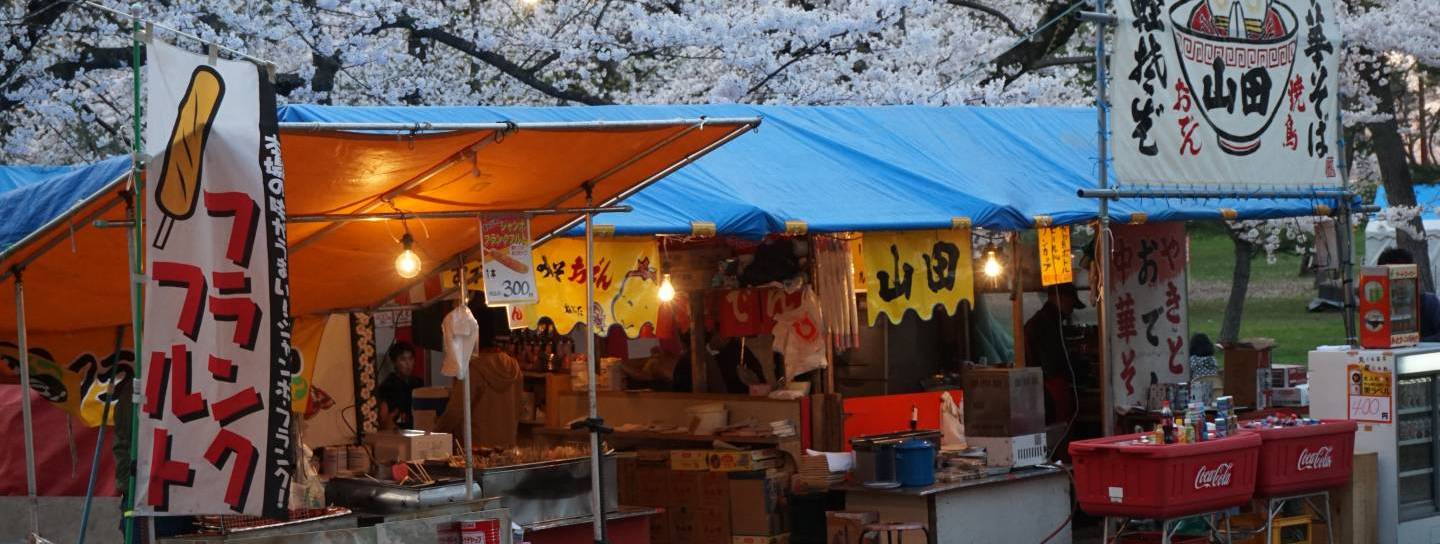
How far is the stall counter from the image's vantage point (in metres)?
11.3

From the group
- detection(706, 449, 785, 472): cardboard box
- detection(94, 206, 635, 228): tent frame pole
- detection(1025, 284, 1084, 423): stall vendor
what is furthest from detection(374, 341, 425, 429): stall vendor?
detection(1025, 284, 1084, 423): stall vendor

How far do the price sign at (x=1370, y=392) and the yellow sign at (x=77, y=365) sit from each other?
8172 millimetres

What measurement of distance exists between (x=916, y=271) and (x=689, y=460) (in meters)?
2.27

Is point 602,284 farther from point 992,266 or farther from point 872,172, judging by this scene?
point 992,266

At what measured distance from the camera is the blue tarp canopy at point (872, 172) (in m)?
10.6

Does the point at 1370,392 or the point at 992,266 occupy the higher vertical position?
the point at 992,266

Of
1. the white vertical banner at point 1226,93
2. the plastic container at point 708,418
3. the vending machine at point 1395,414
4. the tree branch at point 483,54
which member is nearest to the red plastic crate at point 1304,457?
the vending machine at point 1395,414

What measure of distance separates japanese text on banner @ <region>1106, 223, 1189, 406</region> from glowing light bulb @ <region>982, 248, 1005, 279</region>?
3.77 ft

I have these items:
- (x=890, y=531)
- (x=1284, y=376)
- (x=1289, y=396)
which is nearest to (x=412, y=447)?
(x=890, y=531)

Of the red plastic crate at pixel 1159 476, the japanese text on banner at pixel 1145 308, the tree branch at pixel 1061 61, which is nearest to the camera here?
the red plastic crate at pixel 1159 476

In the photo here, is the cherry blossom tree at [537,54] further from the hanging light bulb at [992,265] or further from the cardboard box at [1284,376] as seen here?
the cardboard box at [1284,376]

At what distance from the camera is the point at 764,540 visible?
11.8 meters

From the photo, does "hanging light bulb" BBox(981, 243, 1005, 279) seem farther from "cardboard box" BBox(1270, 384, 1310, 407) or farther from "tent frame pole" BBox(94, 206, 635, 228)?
"tent frame pole" BBox(94, 206, 635, 228)

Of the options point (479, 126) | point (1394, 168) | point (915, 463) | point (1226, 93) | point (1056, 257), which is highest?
point (1394, 168)
